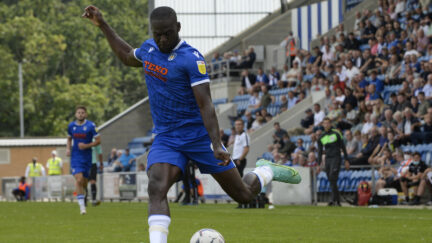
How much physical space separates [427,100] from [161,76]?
14.6 m

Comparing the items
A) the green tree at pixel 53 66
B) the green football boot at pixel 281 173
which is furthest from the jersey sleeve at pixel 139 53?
the green tree at pixel 53 66

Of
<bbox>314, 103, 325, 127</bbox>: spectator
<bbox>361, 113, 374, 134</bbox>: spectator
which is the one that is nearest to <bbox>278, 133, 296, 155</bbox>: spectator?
<bbox>314, 103, 325, 127</bbox>: spectator

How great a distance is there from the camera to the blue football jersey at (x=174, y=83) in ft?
27.0

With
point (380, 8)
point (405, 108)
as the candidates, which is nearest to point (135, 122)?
point (380, 8)

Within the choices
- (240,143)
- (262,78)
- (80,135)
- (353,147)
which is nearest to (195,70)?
(80,135)

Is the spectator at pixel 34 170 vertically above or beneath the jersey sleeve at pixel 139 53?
above

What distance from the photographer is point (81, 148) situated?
19.0m

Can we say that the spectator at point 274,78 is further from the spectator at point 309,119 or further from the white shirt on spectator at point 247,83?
the spectator at point 309,119

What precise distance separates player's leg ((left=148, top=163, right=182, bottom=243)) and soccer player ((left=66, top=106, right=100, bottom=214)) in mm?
10772

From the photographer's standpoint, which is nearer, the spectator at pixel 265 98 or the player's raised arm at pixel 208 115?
the player's raised arm at pixel 208 115

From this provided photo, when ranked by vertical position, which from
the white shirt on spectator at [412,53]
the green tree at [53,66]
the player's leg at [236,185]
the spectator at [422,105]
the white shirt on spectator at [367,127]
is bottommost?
the player's leg at [236,185]

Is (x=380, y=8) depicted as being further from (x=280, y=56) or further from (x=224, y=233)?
(x=224, y=233)

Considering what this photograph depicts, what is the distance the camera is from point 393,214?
55.5 ft

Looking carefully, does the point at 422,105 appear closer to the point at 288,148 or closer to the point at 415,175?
the point at 415,175
